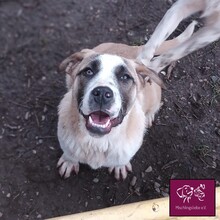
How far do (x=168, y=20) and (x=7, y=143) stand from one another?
5.88 feet

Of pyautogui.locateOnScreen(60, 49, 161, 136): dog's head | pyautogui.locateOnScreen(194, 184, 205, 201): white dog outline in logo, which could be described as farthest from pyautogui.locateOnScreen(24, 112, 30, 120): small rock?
pyautogui.locateOnScreen(194, 184, 205, 201): white dog outline in logo

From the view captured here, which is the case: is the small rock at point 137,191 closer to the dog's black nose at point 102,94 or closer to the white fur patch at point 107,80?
the white fur patch at point 107,80

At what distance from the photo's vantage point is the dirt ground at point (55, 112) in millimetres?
3605

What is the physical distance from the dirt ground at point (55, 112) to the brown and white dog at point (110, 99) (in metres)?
0.31

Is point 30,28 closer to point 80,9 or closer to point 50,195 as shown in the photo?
point 80,9

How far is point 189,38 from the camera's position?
3.07 meters

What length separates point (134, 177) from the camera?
3748 millimetres

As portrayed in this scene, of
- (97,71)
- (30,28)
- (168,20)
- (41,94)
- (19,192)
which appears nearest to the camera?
(97,71)

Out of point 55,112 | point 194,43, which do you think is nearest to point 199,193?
point 194,43

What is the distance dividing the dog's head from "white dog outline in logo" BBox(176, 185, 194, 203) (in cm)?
66

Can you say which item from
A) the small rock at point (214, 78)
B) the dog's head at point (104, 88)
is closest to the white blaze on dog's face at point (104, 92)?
the dog's head at point (104, 88)

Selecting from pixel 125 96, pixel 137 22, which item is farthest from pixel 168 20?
pixel 137 22

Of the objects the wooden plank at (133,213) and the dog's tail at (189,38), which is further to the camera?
the dog's tail at (189,38)

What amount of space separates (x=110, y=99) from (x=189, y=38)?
33.8 inches
